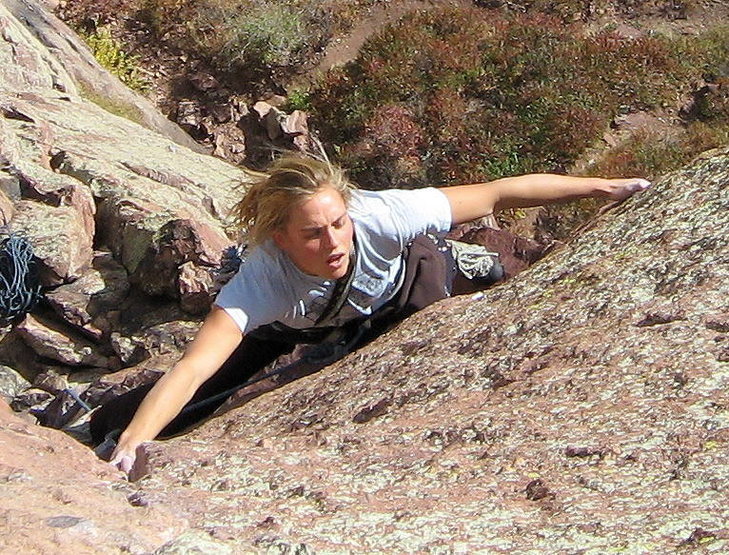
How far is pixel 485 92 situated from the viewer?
54.0ft

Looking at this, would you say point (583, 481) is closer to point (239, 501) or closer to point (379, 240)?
point (239, 501)

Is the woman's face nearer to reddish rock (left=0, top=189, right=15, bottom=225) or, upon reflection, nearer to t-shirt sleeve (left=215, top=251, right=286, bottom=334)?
t-shirt sleeve (left=215, top=251, right=286, bottom=334)

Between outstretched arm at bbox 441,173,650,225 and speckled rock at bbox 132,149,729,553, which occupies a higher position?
outstretched arm at bbox 441,173,650,225

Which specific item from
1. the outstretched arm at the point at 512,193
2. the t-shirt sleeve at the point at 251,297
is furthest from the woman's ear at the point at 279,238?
the outstretched arm at the point at 512,193

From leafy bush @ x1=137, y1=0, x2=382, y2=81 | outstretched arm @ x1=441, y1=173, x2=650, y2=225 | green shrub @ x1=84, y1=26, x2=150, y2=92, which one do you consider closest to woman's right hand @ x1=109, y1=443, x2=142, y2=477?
outstretched arm @ x1=441, y1=173, x2=650, y2=225

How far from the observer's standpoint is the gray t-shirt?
518cm

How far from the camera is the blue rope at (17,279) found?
877cm

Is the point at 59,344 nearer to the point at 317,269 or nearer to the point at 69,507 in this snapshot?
the point at 317,269

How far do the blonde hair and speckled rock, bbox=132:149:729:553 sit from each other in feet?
2.35

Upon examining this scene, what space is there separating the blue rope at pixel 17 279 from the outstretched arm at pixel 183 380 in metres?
4.17

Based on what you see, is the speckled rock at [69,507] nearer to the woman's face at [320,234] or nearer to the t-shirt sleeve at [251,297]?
the t-shirt sleeve at [251,297]

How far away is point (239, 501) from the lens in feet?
11.2

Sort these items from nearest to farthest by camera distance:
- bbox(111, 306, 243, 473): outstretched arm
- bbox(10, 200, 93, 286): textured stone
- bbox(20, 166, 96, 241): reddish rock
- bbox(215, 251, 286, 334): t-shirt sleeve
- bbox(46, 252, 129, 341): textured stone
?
bbox(111, 306, 243, 473): outstretched arm → bbox(215, 251, 286, 334): t-shirt sleeve → bbox(46, 252, 129, 341): textured stone → bbox(10, 200, 93, 286): textured stone → bbox(20, 166, 96, 241): reddish rock

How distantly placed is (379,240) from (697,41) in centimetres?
1295
